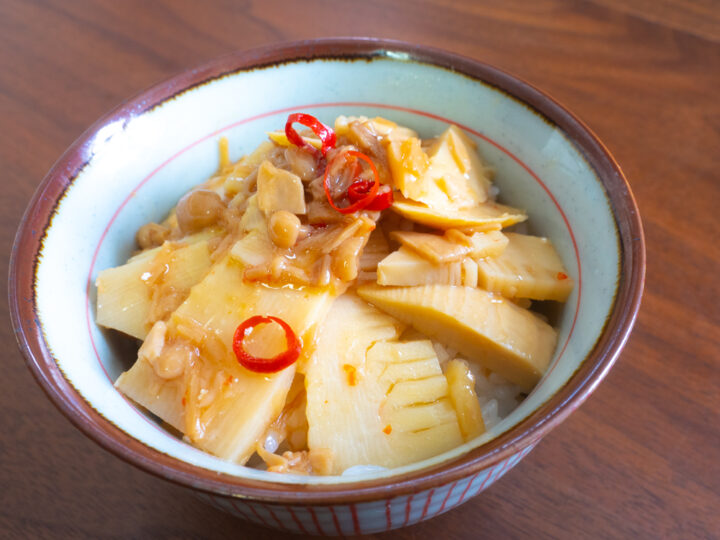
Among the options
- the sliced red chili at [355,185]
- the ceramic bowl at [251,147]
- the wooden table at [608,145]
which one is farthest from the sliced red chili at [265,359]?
the wooden table at [608,145]

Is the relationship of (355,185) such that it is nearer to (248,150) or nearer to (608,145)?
(248,150)

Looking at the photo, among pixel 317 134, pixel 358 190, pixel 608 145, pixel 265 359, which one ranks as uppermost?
pixel 608 145

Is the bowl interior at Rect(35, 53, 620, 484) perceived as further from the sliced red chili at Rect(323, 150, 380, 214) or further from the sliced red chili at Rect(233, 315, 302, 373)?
the sliced red chili at Rect(323, 150, 380, 214)

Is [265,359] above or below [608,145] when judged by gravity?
below

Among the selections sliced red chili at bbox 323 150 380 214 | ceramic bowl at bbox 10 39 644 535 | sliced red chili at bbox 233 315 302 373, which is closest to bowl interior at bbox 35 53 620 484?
ceramic bowl at bbox 10 39 644 535

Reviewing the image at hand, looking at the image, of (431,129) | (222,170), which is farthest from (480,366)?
(222,170)

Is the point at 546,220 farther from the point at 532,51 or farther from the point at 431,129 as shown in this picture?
the point at 532,51

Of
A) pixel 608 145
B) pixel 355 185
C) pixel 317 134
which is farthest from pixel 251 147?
pixel 608 145
